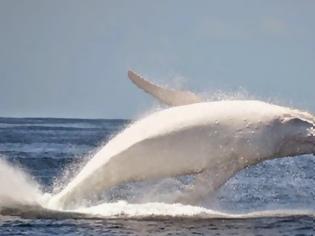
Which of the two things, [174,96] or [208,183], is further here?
[174,96]

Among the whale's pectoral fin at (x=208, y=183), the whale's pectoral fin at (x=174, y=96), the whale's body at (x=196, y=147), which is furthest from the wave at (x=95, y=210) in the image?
the whale's pectoral fin at (x=174, y=96)

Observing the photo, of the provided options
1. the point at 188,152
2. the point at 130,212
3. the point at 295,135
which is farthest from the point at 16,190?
the point at 295,135

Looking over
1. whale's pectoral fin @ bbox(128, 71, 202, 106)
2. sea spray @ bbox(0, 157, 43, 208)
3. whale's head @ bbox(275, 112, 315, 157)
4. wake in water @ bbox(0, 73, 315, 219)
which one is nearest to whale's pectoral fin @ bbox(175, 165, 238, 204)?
wake in water @ bbox(0, 73, 315, 219)

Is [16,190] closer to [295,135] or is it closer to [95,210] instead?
[95,210]

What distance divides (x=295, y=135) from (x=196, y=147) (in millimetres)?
2356

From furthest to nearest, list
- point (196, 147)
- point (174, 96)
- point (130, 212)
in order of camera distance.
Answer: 1. point (174, 96)
2. point (130, 212)
3. point (196, 147)

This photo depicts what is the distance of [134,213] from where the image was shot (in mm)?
23781

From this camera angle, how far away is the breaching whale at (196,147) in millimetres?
23109

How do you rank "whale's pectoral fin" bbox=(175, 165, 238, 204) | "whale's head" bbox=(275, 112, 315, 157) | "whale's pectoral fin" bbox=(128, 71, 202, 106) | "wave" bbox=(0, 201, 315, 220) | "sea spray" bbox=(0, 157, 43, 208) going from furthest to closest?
"whale's pectoral fin" bbox=(128, 71, 202, 106) < "sea spray" bbox=(0, 157, 43, 208) < "whale's head" bbox=(275, 112, 315, 157) < "whale's pectoral fin" bbox=(175, 165, 238, 204) < "wave" bbox=(0, 201, 315, 220)

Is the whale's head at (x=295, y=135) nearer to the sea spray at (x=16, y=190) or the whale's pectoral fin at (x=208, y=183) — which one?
the whale's pectoral fin at (x=208, y=183)

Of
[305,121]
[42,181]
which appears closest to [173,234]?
[305,121]

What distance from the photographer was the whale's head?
23422 millimetres

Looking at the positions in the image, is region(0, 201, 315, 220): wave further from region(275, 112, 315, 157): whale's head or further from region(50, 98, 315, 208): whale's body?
region(275, 112, 315, 157): whale's head

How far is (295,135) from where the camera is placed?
23.5m
